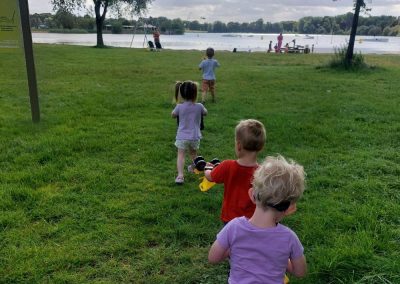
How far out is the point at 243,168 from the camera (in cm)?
298

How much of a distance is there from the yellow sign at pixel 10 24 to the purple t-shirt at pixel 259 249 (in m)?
6.60

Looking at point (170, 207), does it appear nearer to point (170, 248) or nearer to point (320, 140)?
point (170, 248)

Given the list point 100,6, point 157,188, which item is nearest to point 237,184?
point 157,188

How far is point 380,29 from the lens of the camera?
91125mm

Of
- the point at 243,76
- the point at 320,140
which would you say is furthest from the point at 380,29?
the point at 320,140

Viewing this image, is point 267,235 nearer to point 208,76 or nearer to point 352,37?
point 208,76

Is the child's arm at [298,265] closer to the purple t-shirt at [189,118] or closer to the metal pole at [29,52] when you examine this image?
the purple t-shirt at [189,118]

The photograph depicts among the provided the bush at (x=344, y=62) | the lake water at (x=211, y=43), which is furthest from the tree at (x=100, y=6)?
the bush at (x=344, y=62)

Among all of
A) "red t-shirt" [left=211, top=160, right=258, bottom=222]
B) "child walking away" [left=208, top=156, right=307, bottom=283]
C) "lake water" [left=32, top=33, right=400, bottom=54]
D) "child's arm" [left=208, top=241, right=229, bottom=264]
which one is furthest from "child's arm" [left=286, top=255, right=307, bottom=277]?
"lake water" [left=32, top=33, right=400, bottom=54]

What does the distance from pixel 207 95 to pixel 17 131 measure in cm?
541

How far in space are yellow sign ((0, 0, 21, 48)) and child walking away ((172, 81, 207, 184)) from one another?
381 centimetres

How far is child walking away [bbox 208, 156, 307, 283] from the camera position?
200 cm

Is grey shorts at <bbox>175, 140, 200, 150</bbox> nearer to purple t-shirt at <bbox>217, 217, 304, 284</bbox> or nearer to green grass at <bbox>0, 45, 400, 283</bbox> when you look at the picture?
green grass at <bbox>0, 45, 400, 283</bbox>

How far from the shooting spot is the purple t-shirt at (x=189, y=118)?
200 inches
